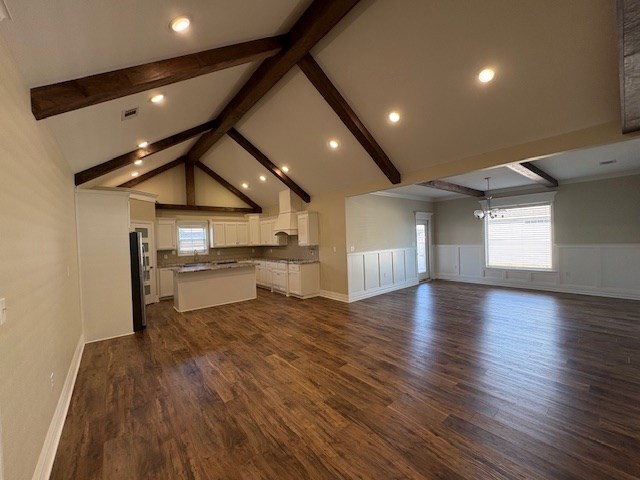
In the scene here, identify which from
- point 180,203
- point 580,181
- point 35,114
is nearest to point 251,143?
point 180,203

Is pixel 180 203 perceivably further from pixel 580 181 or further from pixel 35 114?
pixel 580 181

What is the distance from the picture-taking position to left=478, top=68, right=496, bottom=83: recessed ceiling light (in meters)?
2.87

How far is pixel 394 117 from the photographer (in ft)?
12.7

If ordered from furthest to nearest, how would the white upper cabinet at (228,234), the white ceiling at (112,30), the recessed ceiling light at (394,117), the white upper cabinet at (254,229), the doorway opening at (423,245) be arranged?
the white upper cabinet at (254,229), the doorway opening at (423,245), the white upper cabinet at (228,234), the recessed ceiling light at (394,117), the white ceiling at (112,30)

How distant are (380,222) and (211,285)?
4.53 meters

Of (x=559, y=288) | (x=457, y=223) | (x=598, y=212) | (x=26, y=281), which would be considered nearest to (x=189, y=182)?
(x=26, y=281)

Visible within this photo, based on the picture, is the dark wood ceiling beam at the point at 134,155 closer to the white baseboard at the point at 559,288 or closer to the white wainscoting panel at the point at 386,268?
the white wainscoting panel at the point at 386,268

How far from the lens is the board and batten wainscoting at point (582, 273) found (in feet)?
18.6

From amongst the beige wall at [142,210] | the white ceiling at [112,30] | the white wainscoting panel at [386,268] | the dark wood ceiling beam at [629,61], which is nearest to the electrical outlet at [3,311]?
the white ceiling at [112,30]

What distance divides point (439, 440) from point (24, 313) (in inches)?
114

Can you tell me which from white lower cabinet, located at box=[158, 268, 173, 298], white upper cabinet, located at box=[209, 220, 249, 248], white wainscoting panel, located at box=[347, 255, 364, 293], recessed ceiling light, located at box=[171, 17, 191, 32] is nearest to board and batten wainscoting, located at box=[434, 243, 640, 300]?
white wainscoting panel, located at box=[347, 255, 364, 293]

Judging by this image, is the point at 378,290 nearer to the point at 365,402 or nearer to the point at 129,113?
the point at 365,402

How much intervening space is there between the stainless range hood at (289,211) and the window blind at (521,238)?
561 centimetres

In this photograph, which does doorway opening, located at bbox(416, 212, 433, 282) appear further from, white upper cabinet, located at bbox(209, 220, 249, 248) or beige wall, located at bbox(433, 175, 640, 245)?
white upper cabinet, located at bbox(209, 220, 249, 248)
